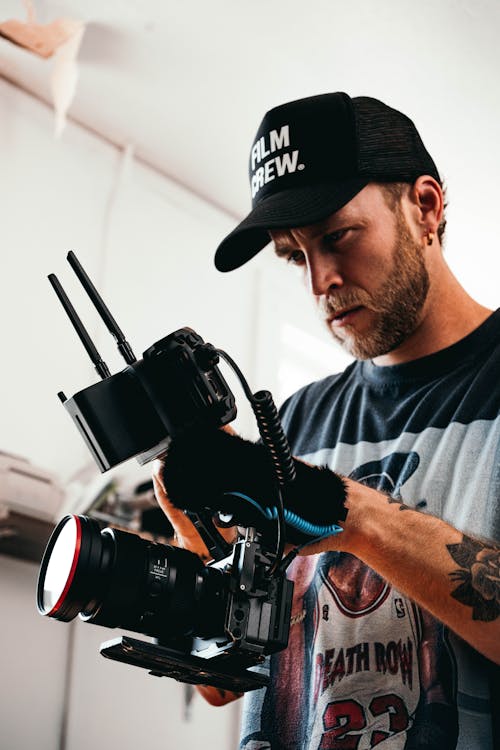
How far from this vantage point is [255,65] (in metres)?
2.43

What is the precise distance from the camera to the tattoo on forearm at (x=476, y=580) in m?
0.93

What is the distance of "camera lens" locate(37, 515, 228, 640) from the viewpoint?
87 centimetres

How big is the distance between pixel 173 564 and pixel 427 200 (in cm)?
68

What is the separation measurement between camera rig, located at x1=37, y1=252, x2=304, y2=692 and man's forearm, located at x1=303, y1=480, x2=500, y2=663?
3.2 inches

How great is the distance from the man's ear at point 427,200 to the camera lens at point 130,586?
645 millimetres

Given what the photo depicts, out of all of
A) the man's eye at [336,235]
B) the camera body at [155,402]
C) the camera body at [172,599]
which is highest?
the man's eye at [336,235]

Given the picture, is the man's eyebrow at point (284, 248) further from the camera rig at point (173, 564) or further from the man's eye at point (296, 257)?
the camera rig at point (173, 564)

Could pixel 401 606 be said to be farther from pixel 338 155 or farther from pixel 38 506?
pixel 38 506

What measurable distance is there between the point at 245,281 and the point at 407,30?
3.45 ft

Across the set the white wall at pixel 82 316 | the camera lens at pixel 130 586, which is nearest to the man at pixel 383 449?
the camera lens at pixel 130 586

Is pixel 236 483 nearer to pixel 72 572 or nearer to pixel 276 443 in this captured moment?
pixel 276 443

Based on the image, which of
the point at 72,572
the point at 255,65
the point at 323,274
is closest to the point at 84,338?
the point at 72,572

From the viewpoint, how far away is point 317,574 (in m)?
1.18

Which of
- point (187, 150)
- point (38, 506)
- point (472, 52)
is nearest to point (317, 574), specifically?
point (38, 506)
